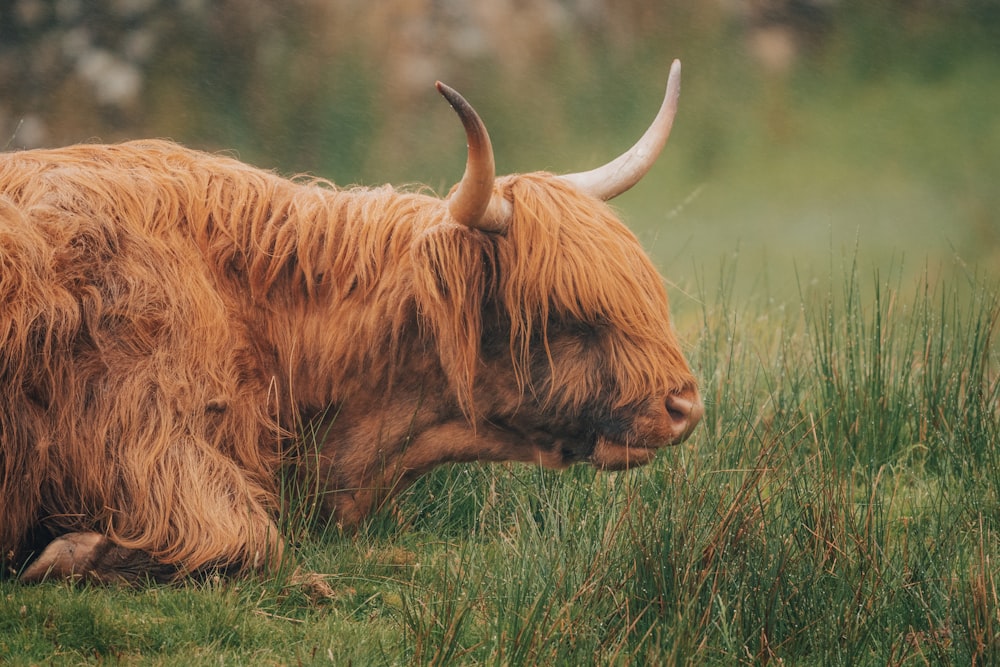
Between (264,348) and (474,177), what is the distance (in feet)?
2.97

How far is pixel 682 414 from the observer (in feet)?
11.4

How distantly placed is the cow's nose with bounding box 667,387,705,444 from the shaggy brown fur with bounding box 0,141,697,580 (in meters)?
0.02

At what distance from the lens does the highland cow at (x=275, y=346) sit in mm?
3252

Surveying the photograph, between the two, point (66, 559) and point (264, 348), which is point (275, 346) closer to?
point (264, 348)

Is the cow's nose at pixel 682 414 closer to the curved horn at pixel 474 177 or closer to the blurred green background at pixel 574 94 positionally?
the curved horn at pixel 474 177

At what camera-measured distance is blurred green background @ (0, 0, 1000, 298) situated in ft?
31.5

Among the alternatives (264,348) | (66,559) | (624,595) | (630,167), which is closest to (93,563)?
(66,559)

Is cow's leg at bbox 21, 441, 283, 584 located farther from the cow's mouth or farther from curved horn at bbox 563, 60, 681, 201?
curved horn at bbox 563, 60, 681, 201

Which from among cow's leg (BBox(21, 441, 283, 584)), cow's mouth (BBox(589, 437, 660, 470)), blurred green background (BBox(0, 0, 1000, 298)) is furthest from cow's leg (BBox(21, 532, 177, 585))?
blurred green background (BBox(0, 0, 1000, 298))

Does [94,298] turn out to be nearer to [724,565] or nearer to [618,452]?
[618,452]

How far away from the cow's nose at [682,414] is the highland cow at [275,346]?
0.04ft

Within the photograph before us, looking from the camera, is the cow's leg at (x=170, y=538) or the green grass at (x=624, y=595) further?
the cow's leg at (x=170, y=538)

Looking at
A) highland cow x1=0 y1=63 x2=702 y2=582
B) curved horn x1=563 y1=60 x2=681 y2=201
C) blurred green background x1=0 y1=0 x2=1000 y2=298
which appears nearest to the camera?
highland cow x1=0 y1=63 x2=702 y2=582

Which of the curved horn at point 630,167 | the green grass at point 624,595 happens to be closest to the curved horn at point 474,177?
the curved horn at point 630,167
